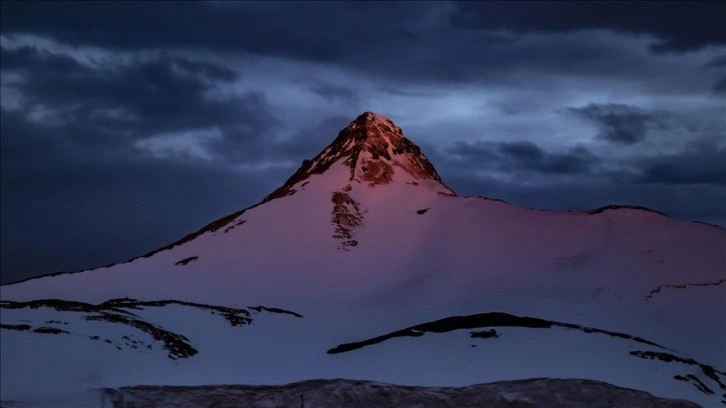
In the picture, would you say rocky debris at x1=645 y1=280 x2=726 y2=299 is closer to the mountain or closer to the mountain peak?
the mountain

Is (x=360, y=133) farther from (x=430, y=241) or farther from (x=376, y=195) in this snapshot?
(x=430, y=241)

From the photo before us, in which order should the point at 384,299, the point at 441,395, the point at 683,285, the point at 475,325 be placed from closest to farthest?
1. the point at 441,395
2. the point at 475,325
3. the point at 683,285
4. the point at 384,299

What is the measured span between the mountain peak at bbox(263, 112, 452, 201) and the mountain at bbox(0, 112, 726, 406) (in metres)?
0.11

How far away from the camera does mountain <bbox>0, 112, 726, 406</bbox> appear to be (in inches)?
1006

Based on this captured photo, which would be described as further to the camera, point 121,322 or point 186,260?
point 186,260

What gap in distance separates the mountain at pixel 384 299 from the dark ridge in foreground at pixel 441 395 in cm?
47

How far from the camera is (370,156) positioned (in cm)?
3984

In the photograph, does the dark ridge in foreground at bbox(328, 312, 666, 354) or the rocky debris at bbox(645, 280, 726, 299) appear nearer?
the dark ridge in foreground at bbox(328, 312, 666, 354)

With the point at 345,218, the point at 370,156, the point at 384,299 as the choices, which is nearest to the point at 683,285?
the point at 384,299

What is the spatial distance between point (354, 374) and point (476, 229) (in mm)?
11073

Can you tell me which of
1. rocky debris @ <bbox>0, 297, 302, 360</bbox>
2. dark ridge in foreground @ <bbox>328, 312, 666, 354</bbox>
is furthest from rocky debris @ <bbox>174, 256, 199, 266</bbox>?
dark ridge in foreground @ <bbox>328, 312, 666, 354</bbox>

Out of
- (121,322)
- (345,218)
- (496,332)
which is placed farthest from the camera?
(345,218)

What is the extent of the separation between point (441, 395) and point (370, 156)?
16.6 meters

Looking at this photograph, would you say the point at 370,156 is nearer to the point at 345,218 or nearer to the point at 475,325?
the point at 345,218
